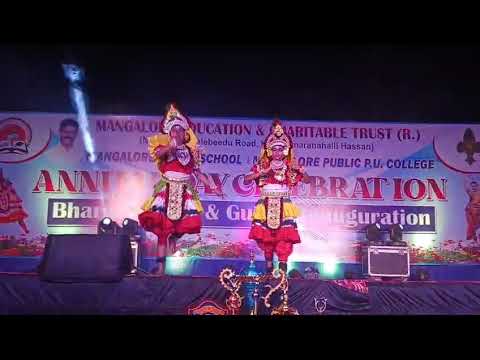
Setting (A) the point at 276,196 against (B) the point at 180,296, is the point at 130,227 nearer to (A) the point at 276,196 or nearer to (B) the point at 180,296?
(B) the point at 180,296

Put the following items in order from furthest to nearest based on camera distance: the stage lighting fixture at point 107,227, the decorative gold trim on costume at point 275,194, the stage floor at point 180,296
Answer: the decorative gold trim on costume at point 275,194 < the stage lighting fixture at point 107,227 < the stage floor at point 180,296

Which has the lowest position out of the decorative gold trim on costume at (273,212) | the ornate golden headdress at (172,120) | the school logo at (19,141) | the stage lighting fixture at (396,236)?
the stage lighting fixture at (396,236)

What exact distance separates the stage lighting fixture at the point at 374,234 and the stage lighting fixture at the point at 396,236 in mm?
101

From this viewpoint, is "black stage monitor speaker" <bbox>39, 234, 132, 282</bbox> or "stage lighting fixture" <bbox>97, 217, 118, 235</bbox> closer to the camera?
Answer: "black stage monitor speaker" <bbox>39, 234, 132, 282</bbox>

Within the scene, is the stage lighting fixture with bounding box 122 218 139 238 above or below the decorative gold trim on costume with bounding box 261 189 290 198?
below

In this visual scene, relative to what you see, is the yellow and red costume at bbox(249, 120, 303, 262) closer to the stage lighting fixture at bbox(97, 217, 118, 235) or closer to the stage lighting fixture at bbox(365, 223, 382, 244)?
the stage lighting fixture at bbox(365, 223, 382, 244)

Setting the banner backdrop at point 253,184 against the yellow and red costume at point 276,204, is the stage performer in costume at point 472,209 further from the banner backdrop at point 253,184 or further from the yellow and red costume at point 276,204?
the yellow and red costume at point 276,204

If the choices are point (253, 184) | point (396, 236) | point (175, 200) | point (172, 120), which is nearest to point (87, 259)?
point (175, 200)

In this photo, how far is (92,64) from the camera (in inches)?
222

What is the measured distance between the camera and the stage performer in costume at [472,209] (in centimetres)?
573

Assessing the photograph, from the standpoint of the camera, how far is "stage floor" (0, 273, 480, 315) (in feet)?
16.9

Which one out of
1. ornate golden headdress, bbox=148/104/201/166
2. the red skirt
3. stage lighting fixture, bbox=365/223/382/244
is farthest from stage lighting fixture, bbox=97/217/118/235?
stage lighting fixture, bbox=365/223/382/244

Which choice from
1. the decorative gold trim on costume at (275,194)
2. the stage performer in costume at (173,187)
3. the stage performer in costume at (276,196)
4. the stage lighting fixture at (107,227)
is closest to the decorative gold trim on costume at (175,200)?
the stage performer in costume at (173,187)
